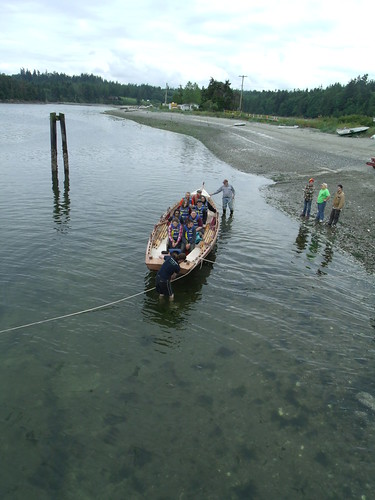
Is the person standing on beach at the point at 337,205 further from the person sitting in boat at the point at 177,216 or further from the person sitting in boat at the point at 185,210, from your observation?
the person sitting in boat at the point at 177,216

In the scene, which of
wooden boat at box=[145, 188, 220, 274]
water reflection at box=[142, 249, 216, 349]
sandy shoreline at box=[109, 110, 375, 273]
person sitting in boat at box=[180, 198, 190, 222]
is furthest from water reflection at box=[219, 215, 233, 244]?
sandy shoreline at box=[109, 110, 375, 273]

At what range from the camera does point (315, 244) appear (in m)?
17.7

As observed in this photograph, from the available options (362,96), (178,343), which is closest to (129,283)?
(178,343)

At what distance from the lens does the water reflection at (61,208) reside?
18828 millimetres

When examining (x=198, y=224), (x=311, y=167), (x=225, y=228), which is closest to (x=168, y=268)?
(x=198, y=224)

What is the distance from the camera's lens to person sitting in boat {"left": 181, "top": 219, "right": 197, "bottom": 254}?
1438 centimetres

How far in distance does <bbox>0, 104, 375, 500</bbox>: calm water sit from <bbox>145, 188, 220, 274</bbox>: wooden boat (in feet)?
2.85

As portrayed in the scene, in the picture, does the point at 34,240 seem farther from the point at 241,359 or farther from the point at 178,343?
the point at 241,359

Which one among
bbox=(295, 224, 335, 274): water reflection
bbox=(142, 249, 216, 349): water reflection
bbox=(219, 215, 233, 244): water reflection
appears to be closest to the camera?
bbox=(142, 249, 216, 349): water reflection

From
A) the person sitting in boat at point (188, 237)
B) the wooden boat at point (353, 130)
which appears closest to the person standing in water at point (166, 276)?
the person sitting in boat at point (188, 237)

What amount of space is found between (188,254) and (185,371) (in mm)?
5902

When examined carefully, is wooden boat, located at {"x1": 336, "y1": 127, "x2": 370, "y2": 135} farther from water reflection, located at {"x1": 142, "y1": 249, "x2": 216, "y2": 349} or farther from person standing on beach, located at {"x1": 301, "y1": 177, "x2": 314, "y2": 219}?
water reflection, located at {"x1": 142, "y1": 249, "x2": 216, "y2": 349}

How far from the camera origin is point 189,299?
41.4 feet

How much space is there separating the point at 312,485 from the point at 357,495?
78 centimetres
